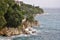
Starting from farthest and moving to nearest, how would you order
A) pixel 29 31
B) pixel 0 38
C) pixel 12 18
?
pixel 29 31 < pixel 12 18 < pixel 0 38

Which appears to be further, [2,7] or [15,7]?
[15,7]

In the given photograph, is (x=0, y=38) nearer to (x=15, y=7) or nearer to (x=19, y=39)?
(x=19, y=39)

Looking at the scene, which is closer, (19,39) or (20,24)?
(19,39)

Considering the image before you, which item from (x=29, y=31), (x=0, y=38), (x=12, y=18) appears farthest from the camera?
(x=29, y=31)

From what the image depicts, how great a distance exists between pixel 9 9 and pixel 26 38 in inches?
467

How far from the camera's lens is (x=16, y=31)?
88.4 meters

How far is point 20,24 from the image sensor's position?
92125mm

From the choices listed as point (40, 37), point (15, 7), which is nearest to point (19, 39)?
point (40, 37)

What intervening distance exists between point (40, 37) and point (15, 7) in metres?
14.9

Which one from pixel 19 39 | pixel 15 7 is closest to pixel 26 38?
pixel 19 39

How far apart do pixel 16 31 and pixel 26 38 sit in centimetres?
510

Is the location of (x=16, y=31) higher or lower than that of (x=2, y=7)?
lower

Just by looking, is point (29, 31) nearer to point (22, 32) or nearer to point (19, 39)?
point (22, 32)

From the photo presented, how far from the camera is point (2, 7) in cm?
8612
